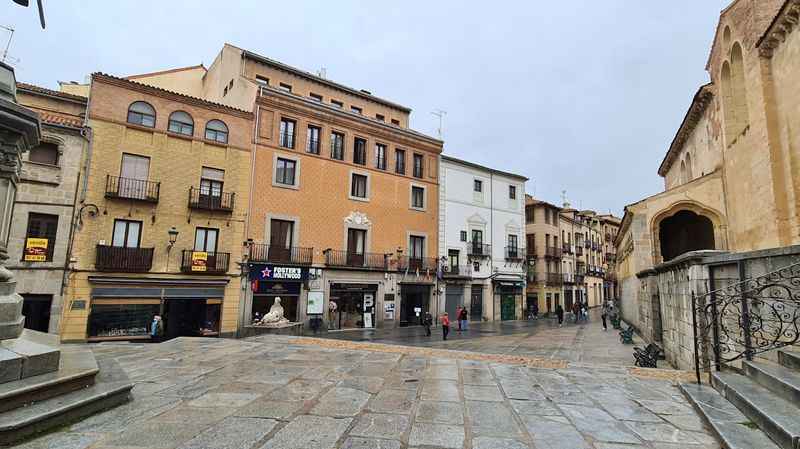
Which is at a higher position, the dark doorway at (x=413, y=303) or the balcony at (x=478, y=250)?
the balcony at (x=478, y=250)

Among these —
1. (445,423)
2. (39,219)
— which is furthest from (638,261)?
(39,219)

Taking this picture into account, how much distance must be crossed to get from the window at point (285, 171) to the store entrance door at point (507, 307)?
19.4m

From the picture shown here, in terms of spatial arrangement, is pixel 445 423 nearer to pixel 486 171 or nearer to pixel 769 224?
pixel 769 224

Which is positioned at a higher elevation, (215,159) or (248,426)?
(215,159)

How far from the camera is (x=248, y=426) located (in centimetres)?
427

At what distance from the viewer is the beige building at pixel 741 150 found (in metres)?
11.4

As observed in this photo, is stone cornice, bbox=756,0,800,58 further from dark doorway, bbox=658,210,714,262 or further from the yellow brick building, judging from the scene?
the yellow brick building

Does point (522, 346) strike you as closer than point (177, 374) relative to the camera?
No

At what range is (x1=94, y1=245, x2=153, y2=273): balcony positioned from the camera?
17609mm

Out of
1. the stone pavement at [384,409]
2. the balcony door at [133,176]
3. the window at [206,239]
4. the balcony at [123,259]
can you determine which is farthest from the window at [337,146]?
the stone pavement at [384,409]

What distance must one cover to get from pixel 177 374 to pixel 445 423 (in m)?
4.93

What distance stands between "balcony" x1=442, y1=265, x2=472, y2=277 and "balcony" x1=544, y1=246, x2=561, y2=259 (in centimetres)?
1284

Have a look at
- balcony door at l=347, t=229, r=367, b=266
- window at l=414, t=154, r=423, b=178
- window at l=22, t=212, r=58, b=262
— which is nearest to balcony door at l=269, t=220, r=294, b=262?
balcony door at l=347, t=229, r=367, b=266

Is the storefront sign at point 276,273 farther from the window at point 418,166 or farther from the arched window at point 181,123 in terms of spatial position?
the window at point 418,166
